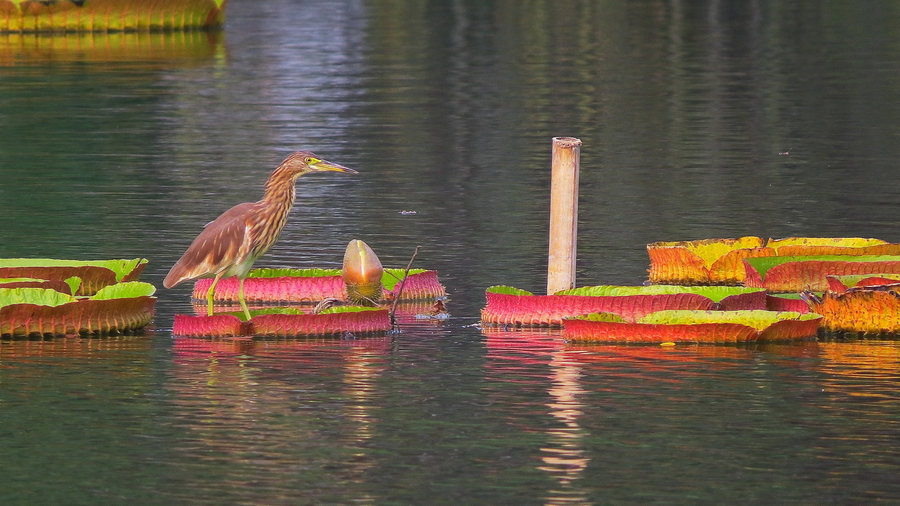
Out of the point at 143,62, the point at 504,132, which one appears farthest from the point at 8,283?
the point at 143,62

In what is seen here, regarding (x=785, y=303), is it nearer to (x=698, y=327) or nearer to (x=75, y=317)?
(x=698, y=327)

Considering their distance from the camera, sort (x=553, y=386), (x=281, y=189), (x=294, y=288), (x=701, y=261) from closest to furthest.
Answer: (x=553, y=386) < (x=281, y=189) < (x=294, y=288) < (x=701, y=261)

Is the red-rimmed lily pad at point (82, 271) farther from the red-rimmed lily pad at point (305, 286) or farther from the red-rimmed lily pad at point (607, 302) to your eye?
the red-rimmed lily pad at point (607, 302)

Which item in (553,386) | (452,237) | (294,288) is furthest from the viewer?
(452,237)

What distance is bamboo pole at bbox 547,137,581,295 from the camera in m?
13.3

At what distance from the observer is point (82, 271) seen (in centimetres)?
1358

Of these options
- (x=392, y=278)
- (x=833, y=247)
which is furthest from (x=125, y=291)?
(x=833, y=247)

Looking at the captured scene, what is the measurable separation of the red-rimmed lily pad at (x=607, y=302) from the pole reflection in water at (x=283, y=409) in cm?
101

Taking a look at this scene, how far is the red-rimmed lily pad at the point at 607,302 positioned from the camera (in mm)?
12625

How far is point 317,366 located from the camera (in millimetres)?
11609

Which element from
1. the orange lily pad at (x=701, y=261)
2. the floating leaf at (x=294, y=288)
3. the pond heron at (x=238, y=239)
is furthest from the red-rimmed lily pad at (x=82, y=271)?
the orange lily pad at (x=701, y=261)

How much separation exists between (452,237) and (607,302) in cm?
517

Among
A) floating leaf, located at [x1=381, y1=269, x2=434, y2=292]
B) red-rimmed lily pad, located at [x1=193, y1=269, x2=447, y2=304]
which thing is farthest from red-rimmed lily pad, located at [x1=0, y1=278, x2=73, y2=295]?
floating leaf, located at [x1=381, y1=269, x2=434, y2=292]

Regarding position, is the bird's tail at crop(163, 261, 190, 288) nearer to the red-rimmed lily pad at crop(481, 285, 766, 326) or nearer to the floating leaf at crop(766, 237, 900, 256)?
the red-rimmed lily pad at crop(481, 285, 766, 326)
